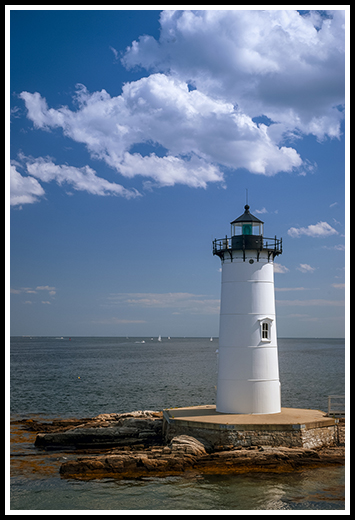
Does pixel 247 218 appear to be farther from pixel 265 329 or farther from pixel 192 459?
pixel 192 459

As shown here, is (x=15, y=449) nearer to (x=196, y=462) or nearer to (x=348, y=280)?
(x=196, y=462)

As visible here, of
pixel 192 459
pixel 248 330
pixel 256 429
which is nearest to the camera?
pixel 192 459

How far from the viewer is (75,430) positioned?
76.3 feet

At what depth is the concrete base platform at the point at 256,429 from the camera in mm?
19141

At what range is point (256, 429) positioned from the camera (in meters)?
19.2

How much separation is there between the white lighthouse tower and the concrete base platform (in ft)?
2.61

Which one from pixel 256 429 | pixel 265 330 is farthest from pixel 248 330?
pixel 256 429

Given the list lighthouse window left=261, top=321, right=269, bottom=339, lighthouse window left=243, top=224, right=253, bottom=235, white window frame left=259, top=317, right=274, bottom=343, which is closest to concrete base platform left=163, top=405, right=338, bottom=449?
white window frame left=259, top=317, right=274, bottom=343

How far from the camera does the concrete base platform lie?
62.8ft

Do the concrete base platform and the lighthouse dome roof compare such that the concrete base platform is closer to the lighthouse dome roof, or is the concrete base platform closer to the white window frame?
the white window frame

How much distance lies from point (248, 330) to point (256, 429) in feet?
14.1

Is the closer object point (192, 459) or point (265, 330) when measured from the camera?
point (192, 459)

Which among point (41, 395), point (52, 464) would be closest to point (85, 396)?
point (41, 395)

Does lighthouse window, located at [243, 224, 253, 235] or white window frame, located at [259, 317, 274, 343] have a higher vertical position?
lighthouse window, located at [243, 224, 253, 235]
